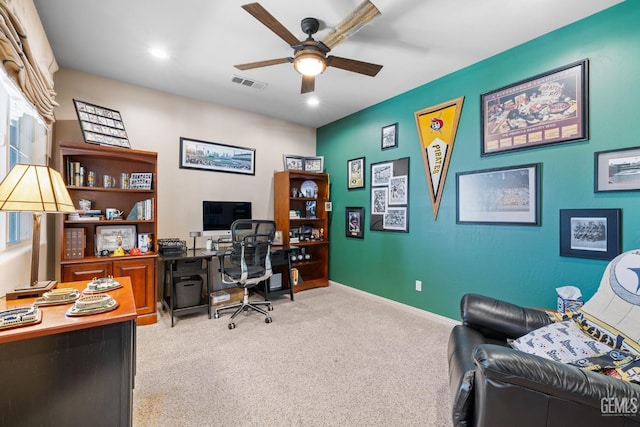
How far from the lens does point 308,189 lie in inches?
184

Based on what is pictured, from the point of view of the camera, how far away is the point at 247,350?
244cm

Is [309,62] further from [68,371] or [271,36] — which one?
[68,371]

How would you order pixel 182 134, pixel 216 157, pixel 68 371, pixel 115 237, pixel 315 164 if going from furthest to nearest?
pixel 315 164 → pixel 216 157 → pixel 182 134 → pixel 115 237 → pixel 68 371

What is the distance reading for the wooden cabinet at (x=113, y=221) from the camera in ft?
8.89

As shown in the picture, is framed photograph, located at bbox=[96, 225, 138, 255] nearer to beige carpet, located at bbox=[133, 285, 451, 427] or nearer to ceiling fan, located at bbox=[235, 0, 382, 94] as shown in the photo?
beige carpet, located at bbox=[133, 285, 451, 427]

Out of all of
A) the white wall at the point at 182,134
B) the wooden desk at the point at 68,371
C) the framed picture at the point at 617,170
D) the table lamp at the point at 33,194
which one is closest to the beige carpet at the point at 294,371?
the wooden desk at the point at 68,371

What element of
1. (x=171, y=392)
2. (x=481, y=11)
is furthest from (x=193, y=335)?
(x=481, y=11)

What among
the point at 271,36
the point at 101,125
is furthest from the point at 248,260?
the point at 271,36

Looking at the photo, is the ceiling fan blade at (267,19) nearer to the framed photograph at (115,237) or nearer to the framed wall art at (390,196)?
the framed wall art at (390,196)

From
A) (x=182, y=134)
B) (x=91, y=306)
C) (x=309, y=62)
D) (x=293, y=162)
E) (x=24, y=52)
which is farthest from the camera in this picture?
(x=293, y=162)

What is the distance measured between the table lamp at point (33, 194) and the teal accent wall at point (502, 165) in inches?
128

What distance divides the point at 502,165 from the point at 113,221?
4035 millimetres

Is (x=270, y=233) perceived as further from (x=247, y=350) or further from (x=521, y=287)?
(x=521, y=287)

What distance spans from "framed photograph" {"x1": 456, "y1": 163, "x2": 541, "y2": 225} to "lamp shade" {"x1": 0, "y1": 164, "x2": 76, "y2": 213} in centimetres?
327
